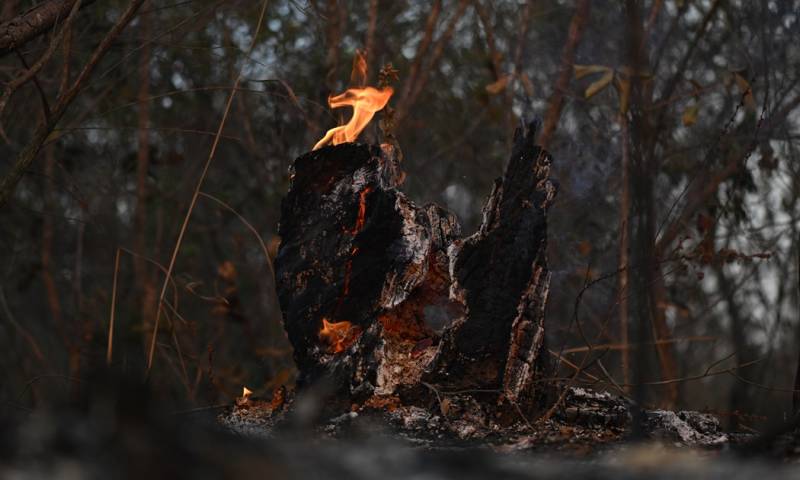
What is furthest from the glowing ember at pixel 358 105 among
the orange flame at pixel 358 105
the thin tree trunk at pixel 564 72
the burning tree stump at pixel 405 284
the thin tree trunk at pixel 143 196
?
the thin tree trunk at pixel 143 196

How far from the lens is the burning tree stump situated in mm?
2293

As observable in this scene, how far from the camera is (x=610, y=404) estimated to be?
7.75 feet

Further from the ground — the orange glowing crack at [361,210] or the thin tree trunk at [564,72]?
the thin tree trunk at [564,72]

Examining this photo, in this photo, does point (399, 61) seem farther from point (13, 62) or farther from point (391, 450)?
point (391, 450)

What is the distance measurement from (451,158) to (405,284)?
163 inches

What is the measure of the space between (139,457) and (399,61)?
545cm

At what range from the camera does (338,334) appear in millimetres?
2338

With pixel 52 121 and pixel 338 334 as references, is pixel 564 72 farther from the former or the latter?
pixel 52 121

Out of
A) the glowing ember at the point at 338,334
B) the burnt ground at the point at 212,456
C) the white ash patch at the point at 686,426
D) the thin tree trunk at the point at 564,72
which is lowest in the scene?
the white ash patch at the point at 686,426

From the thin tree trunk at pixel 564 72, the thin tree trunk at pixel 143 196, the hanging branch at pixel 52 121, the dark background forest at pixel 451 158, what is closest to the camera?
the hanging branch at pixel 52 121

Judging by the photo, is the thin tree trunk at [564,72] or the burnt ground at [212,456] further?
the thin tree trunk at [564,72]

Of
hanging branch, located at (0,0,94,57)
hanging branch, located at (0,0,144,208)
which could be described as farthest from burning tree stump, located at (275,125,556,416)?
hanging branch, located at (0,0,94,57)

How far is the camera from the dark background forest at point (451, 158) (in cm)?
422

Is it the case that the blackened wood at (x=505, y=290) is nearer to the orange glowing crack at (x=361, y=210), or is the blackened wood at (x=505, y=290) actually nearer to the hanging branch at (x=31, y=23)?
the orange glowing crack at (x=361, y=210)
